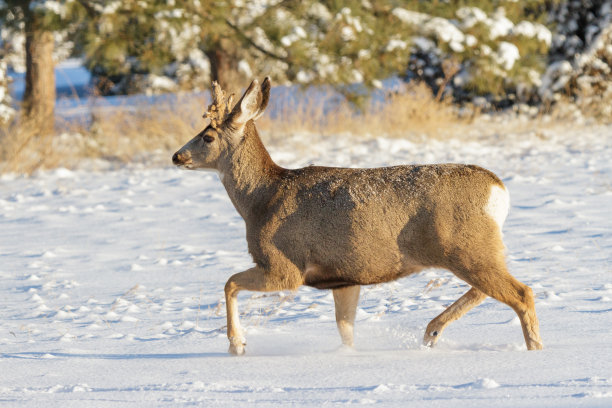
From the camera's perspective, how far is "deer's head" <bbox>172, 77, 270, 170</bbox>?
5641 millimetres

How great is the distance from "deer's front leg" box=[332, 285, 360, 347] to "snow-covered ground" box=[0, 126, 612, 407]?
5.7 inches

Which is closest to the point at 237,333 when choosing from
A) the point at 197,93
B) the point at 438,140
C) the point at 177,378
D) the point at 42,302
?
the point at 177,378

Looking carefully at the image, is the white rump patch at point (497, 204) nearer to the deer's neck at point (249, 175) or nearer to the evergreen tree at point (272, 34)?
the deer's neck at point (249, 175)

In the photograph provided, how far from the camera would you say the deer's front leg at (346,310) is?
5.39m

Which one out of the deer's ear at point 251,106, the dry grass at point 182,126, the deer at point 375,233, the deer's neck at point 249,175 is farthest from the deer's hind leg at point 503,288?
the dry grass at point 182,126

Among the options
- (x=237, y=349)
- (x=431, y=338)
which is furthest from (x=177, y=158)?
(x=431, y=338)

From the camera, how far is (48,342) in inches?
225

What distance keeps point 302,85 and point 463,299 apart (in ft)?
32.2

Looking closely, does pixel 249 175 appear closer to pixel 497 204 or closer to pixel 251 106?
pixel 251 106

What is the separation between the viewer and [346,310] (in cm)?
545

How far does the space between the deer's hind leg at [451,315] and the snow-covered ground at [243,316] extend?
0.34ft

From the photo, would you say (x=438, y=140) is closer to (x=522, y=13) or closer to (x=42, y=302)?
(x=522, y=13)

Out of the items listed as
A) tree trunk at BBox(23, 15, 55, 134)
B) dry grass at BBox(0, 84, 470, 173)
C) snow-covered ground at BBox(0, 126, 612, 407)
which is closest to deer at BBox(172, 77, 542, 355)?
snow-covered ground at BBox(0, 126, 612, 407)

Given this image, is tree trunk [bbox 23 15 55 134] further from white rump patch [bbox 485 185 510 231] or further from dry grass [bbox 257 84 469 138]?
white rump patch [bbox 485 185 510 231]
